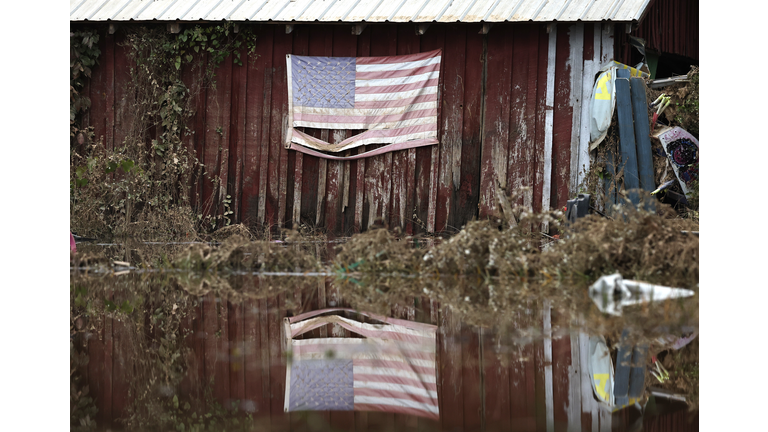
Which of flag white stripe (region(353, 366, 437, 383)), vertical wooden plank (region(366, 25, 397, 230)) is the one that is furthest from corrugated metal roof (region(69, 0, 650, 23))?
flag white stripe (region(353, 366, 437, 383))

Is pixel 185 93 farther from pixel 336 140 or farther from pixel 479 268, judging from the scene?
pixel 479 268

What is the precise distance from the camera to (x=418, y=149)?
28.5 feet

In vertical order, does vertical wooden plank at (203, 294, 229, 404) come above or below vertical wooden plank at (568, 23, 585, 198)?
below

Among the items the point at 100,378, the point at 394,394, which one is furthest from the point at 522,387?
the point at 100,378

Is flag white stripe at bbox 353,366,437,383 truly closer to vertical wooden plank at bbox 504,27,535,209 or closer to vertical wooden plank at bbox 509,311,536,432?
vertical wooden plank at bbox 509,311,536,432

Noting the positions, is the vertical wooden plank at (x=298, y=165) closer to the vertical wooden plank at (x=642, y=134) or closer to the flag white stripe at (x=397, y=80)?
the flag white stripe at (x=397, y=80)

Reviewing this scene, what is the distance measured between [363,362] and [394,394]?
0.36m

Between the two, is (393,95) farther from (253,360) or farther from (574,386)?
(574,386)

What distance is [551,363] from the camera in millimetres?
2650

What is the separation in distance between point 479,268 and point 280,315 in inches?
67.8

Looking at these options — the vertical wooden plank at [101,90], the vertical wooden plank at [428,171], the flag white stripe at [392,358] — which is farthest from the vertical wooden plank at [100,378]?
the vertical wooden plank at [101,90]

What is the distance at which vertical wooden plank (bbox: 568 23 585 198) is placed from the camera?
26.3 feet

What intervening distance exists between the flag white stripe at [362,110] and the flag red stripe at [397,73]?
39cm

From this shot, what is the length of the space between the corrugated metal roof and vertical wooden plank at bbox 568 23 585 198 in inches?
15.2
